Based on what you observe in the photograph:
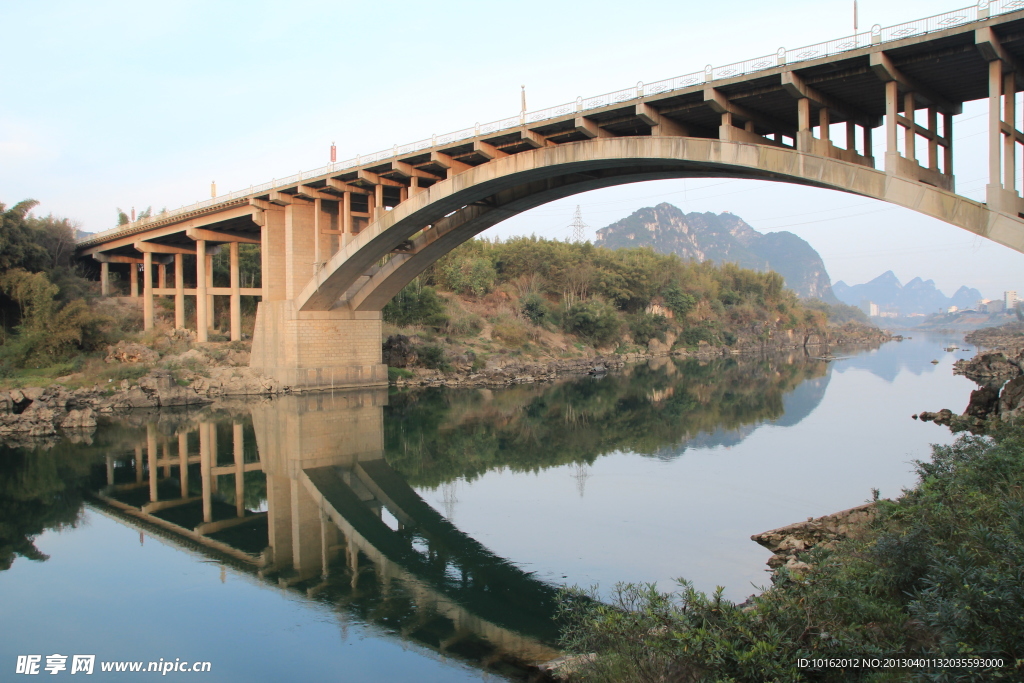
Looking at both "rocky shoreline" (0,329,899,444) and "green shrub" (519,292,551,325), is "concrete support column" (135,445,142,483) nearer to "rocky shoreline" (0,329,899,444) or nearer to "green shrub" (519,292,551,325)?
"rocky shoreline" (0,329,899,444)

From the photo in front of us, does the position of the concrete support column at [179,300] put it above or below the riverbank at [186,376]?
above

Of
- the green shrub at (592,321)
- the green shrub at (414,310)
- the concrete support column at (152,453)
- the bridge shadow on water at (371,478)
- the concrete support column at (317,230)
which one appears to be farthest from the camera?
the green shrub at (592,321)

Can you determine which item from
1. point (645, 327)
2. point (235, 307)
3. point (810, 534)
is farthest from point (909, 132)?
point (645, 327)

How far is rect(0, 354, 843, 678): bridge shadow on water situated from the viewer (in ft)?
27.4

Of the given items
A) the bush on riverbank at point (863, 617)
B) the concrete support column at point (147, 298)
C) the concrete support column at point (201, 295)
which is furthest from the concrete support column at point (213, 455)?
the concrete support column at point (147, 298)

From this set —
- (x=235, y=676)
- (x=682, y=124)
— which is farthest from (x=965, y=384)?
(x=235, y=676)

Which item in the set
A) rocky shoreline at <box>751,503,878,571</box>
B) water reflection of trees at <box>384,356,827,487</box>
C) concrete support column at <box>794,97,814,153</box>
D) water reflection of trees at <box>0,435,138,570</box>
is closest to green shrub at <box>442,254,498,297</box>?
water reflection of trees at <box>384,356,827,487</box>

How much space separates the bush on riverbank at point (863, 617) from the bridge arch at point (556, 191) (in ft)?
23.4

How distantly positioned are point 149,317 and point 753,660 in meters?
33.6

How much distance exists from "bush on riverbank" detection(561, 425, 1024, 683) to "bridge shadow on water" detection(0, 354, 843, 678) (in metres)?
1.67

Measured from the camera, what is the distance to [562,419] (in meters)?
22.4

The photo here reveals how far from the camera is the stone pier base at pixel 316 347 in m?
27.2

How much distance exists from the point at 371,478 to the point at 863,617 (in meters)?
11.4

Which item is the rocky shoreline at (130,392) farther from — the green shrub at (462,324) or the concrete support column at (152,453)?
the green shrub at (462,324)
